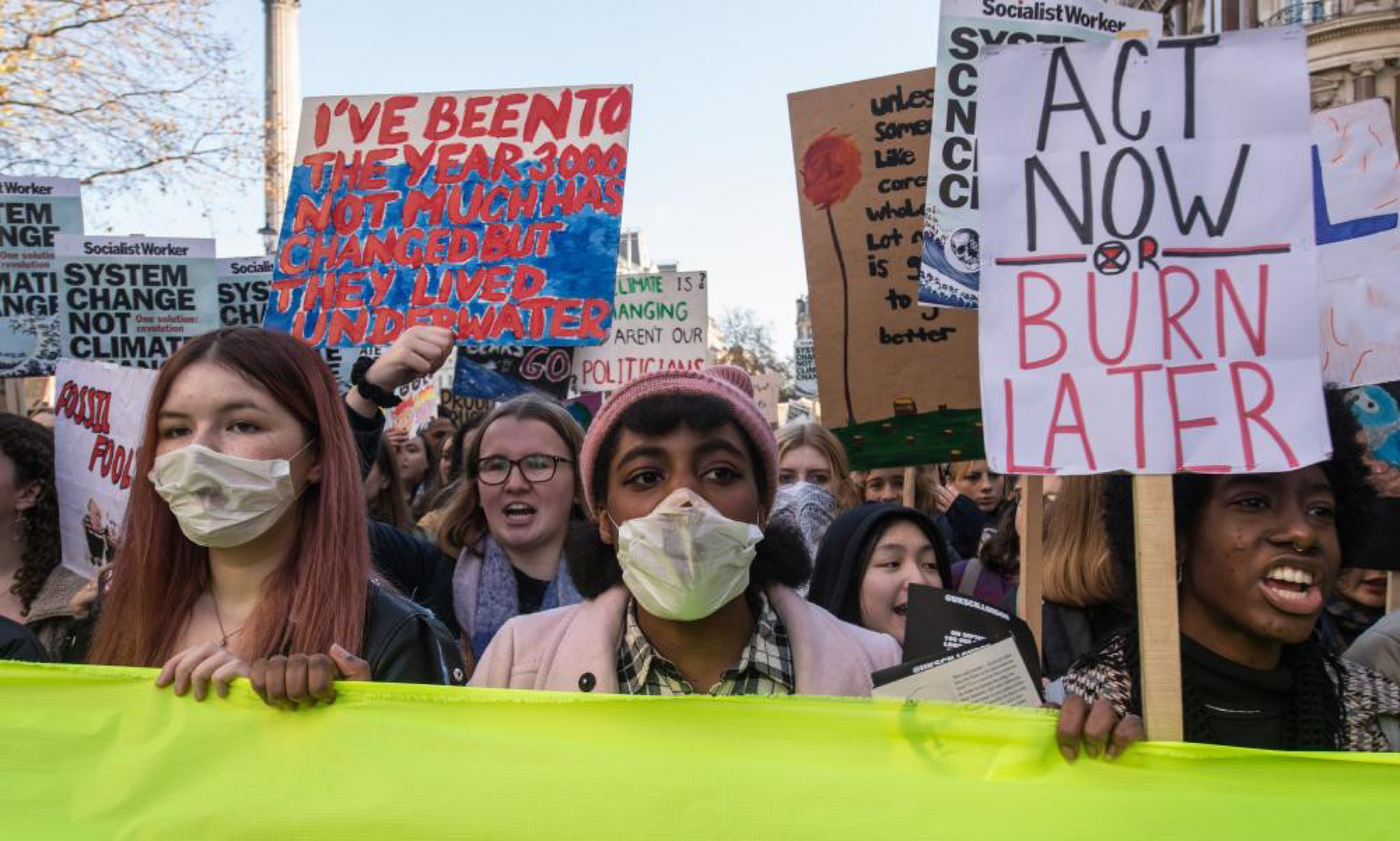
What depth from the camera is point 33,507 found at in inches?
149

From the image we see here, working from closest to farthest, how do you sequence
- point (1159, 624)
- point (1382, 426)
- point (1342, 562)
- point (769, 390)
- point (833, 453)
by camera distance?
1. point (1159, 624)
2. point (1342, 562)
3. point (1382, 426)
4. point (833, 453)
5. point (769, 390)

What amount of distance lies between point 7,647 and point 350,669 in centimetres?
98

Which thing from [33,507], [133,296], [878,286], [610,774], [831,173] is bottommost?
[610,774]

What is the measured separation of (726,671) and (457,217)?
2.59 meters

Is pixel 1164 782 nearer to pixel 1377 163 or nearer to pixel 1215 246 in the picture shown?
pixel 1215 246

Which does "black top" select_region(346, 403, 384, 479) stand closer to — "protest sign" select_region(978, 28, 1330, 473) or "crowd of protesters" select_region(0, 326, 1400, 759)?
"crowd of protesters" select_region(0, 326, 1400, 759)

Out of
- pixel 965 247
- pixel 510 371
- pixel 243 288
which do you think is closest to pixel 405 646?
pixel 965 247

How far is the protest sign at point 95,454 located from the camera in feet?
12.2

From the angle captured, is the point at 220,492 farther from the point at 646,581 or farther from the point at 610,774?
the point at 610,774

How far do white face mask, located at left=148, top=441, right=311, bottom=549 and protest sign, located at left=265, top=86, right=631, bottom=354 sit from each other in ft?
6.05

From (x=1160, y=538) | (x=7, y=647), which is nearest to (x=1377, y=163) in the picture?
(x=1160, y=538)

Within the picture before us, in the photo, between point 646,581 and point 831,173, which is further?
point 831,173

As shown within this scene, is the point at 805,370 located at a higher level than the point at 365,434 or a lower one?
higher

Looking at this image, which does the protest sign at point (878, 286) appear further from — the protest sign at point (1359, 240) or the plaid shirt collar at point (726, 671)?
the plaid shirt collar at point (726, 671)
